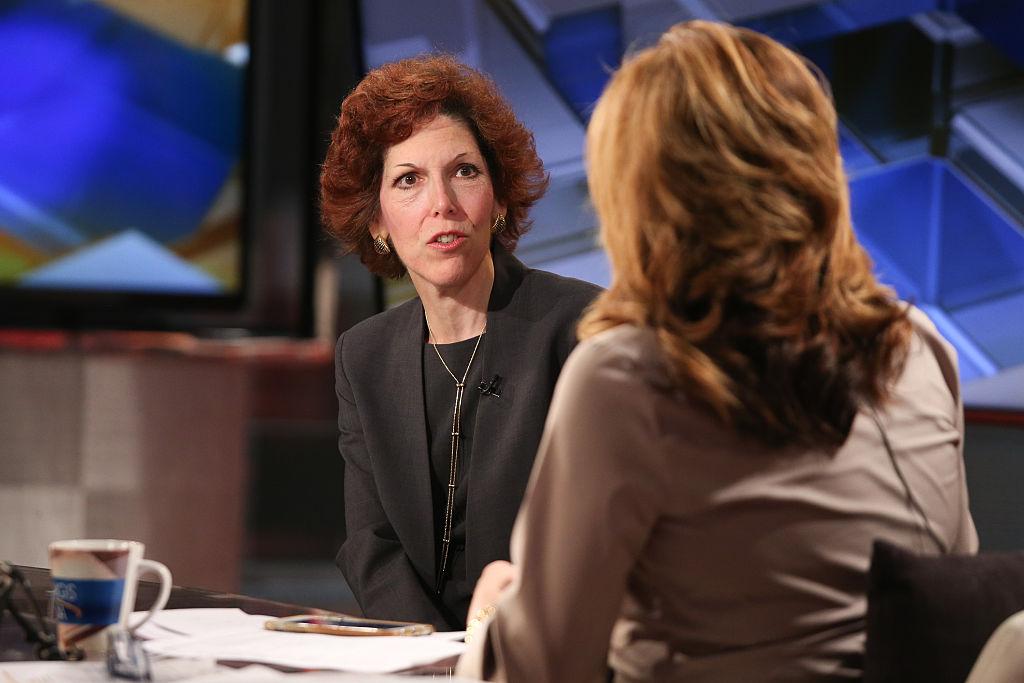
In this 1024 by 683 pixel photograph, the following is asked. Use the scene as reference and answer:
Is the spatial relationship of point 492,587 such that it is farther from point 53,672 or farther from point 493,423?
point 493,423

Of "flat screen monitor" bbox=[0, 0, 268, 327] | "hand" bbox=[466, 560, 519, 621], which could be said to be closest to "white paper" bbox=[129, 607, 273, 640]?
"hand" bbox=[466, 560, 519, 621]

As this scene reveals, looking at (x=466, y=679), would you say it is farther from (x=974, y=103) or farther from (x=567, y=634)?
(x=974, y=103)

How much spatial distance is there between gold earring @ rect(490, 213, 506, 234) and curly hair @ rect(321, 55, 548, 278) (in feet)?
0.05

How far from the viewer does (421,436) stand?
201 cm

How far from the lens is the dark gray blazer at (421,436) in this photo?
6.33ft

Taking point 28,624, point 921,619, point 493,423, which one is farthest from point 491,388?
point 921,619

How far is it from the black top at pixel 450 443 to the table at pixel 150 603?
0.37 metres

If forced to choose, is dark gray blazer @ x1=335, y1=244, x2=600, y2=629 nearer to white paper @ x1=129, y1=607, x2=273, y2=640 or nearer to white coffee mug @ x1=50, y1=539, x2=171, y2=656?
white paper @ x1=129, y1=607, x2=273, y2=640

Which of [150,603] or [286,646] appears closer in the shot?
[286,646]

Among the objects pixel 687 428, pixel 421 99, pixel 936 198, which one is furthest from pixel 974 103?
pixel 687 428

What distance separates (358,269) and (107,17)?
129 centimetres

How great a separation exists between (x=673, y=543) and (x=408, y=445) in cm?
99

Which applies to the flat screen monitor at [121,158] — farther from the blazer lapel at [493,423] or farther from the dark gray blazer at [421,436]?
the blazer lapel at [493,423]

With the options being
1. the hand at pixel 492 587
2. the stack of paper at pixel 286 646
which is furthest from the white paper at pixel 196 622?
the hand at pixel 492 587
